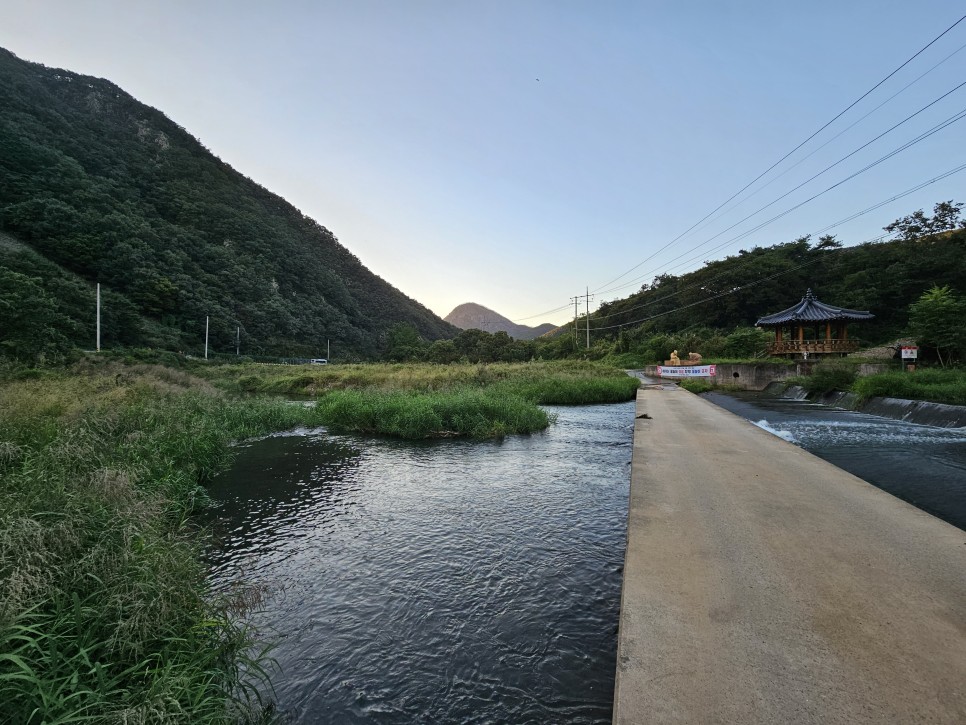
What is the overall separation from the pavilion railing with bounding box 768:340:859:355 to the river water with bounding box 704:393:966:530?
46.9ft

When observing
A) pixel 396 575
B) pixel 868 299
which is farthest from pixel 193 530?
pixel 868 299

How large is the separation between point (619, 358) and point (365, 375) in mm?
31992

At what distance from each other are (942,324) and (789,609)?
26.2 m

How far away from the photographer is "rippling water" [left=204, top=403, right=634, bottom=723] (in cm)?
321

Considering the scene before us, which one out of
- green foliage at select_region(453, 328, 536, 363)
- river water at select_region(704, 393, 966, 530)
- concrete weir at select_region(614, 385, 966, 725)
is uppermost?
green foliage at select_region(453, 328, 536, 363)

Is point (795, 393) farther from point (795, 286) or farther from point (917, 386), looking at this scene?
point (795, 286)

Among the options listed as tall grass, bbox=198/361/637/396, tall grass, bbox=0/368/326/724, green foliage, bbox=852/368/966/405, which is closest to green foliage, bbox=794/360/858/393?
green foliage, bbox=852/368/966/405

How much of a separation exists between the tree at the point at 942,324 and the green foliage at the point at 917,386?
389 cm

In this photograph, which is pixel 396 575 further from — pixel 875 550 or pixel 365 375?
pixel 365 375

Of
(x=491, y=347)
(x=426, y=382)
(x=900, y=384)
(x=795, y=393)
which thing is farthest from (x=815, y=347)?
(x=491, y=347)

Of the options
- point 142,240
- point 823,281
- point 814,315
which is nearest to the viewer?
point 814,315

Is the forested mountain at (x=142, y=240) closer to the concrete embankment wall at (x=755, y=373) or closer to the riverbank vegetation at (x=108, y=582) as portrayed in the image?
the riverbank vegetation at (x=108, y=582)

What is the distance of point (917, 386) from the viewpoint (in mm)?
16312

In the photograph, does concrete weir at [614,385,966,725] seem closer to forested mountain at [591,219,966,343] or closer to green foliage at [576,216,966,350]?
green foliage at [576,216,966,350]
